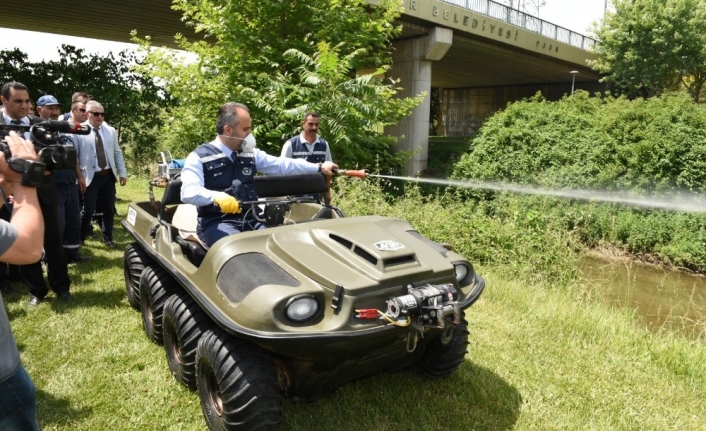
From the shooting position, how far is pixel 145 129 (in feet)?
53.2

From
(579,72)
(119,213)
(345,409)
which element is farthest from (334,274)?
(579,72)

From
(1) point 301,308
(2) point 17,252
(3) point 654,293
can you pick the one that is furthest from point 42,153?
(3) point 654,293

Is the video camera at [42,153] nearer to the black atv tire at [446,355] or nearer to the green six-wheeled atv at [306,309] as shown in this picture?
the green six-wheeled atv at [306,309]

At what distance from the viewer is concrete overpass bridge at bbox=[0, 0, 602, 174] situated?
1848 centimetres

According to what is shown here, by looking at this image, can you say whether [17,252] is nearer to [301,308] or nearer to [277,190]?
[301,308]

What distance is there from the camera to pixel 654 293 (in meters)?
11.4

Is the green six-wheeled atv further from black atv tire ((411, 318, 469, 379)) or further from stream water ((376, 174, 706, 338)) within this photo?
stream water ((376, 174, 706, 338))

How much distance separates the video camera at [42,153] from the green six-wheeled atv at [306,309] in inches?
43.6

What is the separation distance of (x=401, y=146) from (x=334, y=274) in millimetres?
18680

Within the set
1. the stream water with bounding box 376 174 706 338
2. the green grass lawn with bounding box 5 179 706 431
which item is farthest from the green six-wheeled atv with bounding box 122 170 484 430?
the stream water with bounding box 376 174 706 338

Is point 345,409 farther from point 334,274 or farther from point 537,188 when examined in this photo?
point 537,188

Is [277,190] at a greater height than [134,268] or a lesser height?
greater

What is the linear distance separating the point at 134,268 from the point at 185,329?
1.89m

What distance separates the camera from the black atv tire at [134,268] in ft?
16.1
